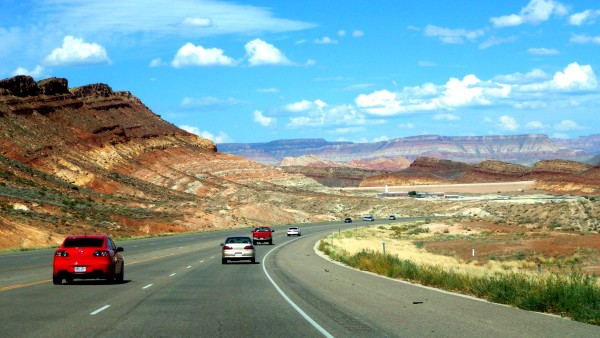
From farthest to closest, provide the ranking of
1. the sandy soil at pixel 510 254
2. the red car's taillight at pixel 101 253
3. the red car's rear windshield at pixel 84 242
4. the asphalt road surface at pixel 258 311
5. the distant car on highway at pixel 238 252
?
the sandy soil at pixel 510 254 → the distant car on highway at pixel 238 252 → the red car's rear windshield at pixel 84 242 → the red car's taillight at pixel 101 253 → the asphalt road surface at pixel 258 311

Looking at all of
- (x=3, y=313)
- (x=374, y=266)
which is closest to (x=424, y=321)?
(x=3, y=313)

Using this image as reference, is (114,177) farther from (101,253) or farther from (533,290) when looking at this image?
(533,290)

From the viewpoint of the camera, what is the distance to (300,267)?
32469 mm

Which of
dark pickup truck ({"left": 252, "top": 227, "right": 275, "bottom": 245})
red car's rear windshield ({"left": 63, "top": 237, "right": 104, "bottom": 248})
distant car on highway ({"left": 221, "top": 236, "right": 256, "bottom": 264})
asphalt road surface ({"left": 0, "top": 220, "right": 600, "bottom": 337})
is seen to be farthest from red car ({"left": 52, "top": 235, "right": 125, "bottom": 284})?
dark pickup truck ({"left": 252, "top": 227, "right": 275, "bottom": 245})

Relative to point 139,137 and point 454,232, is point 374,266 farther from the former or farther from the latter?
point 139,137

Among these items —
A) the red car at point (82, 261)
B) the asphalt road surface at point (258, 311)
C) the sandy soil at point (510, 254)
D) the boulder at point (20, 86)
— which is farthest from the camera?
the boulder at point (20, 86)

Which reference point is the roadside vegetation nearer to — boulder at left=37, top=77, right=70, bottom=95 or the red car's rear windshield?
the red car's rear windshield

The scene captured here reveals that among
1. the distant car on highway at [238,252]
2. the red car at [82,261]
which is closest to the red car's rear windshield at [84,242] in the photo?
the red car at [82,261]

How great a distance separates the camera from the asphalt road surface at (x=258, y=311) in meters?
12.4

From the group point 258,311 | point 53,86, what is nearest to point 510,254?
point 258,311

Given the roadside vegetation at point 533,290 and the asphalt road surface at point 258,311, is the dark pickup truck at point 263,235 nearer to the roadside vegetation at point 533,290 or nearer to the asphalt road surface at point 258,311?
the asphalt road surface at point 258,311

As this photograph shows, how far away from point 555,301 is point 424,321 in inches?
116

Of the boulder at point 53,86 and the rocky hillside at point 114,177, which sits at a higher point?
the boulder at point 53,86

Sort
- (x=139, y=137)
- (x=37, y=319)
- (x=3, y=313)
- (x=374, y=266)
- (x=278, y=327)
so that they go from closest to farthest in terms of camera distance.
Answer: (x=278, y=327)
(x=37, y=319)
(x=3, y=313)
(x=374, y=266)
(x=139, y=137)
